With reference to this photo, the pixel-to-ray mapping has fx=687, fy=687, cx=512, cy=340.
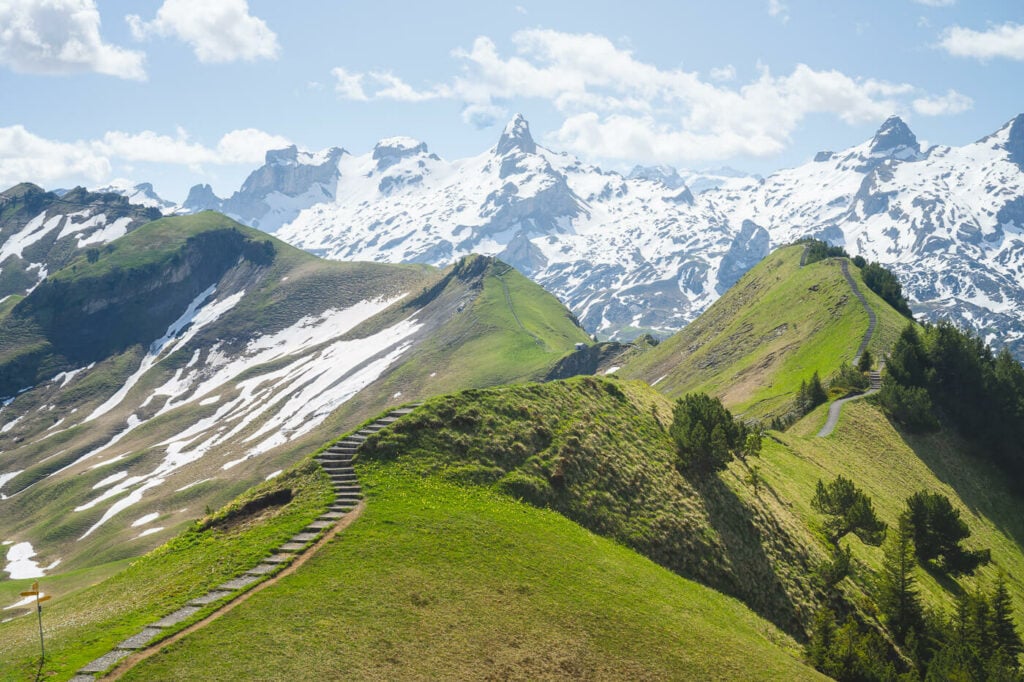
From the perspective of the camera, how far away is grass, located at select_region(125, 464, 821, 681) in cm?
2534

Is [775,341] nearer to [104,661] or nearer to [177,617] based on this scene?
[177,617]

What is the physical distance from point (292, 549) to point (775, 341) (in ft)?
442

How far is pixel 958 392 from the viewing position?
100875mm

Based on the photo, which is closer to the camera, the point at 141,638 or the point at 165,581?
the point at 141,638

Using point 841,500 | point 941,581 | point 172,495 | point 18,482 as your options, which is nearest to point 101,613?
point 841,500

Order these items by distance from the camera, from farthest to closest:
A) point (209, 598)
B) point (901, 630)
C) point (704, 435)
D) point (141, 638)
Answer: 1. point (704, 435)
2. point (901, 630)
3. point (209, 598)
4. point (141, 638)

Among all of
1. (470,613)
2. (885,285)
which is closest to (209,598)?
(470,613)

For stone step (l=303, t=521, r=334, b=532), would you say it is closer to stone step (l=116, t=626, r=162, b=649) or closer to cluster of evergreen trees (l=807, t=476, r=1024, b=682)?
stone step (l=116, t=626, r=162, b=649)

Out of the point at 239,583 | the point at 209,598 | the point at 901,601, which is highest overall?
the point at 901,601

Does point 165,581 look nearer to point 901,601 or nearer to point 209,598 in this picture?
point 209,598

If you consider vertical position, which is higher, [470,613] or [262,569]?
[470,613]

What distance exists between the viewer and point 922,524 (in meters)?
65.2

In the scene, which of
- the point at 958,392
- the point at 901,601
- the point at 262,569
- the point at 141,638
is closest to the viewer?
the point at 141,638

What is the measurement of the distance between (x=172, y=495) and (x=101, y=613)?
479ft
